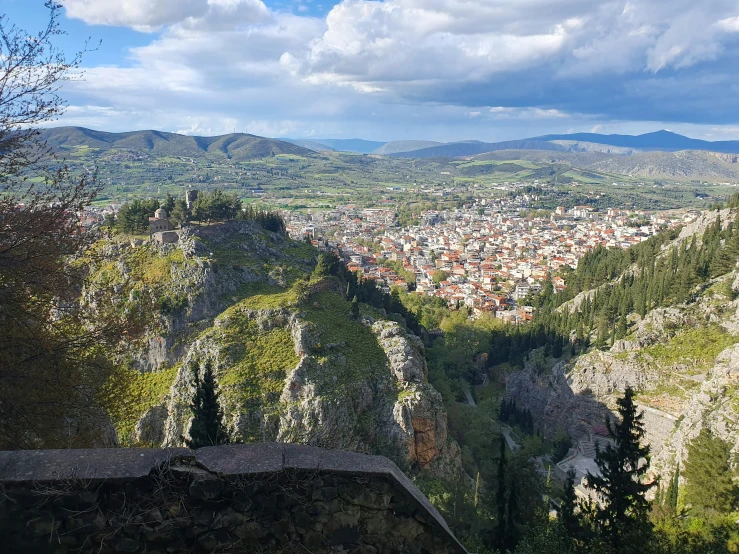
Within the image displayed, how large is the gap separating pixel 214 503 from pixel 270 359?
76.7ft

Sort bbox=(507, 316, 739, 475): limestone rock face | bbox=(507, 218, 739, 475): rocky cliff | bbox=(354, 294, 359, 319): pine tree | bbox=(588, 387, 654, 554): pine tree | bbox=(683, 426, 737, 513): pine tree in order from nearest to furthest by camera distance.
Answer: bbox=(588, 387, 654, 554): pine tree
bbox=(683, 426, 737, 513): pine tree
bbox=(507, 316, 739, 475): limestone rock face
bbox=(507, 218, 739, 475): rocky cliff
bbox=(354, 294, 359, 319): pine tree

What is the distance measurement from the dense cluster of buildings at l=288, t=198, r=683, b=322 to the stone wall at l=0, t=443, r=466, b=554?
2335 inches

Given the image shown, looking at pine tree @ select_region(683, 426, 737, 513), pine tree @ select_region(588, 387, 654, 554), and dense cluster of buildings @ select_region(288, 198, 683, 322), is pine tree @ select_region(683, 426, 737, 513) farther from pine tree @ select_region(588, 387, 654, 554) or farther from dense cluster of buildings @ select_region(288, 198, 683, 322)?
dense cluster of buildings @ select_region(288, 198, 683, 322)

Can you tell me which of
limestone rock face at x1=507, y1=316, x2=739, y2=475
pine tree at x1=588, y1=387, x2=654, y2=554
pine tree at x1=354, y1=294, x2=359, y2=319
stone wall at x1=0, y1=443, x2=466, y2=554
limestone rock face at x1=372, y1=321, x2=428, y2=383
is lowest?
limestone rock face at x1=507, y1=316, x2=739, y2=475

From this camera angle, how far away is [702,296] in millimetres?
38625

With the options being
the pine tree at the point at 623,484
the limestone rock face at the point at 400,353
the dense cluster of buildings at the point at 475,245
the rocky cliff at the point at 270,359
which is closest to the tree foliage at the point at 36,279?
the pine tree at the point at 623,484

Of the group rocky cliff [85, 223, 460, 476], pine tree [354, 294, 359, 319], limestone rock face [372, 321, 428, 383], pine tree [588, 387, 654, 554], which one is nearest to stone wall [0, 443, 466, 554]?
pine tree [588, 387, 654, 554]

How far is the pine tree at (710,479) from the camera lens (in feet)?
51.4

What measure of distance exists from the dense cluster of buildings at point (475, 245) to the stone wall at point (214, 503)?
59307mm

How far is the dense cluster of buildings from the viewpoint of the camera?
7731 centimetres

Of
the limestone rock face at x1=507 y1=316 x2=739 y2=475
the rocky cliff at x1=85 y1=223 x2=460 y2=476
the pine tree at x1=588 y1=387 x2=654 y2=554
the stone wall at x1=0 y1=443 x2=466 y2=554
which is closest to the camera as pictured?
the stone wall at x1=0 y1=443 x2=466 y2=554

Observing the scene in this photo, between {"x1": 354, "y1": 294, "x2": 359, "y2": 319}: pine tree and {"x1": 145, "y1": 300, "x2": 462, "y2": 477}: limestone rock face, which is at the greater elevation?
{"x1": 354, "y1": 294, "x2": 359, "y2": 319}: pine tree

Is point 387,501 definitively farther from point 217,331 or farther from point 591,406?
point 591,406

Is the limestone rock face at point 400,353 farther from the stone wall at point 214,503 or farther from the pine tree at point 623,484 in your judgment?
the stone wall at point 214,503
